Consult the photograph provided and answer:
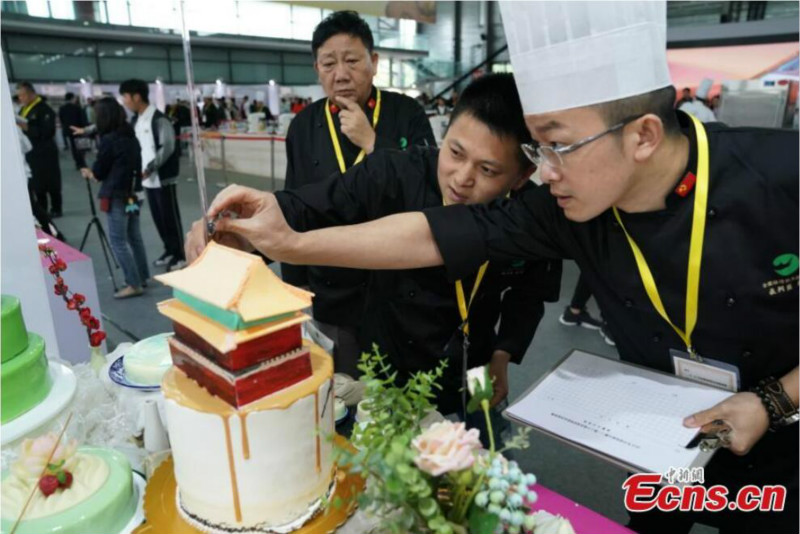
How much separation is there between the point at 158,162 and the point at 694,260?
394cm

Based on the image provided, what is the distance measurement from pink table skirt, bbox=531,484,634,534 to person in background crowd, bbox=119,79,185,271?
3.79 meters

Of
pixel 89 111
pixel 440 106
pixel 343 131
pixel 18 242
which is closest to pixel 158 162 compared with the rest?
pixel 343 131

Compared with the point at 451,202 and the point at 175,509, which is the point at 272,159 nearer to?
the point at 451,202

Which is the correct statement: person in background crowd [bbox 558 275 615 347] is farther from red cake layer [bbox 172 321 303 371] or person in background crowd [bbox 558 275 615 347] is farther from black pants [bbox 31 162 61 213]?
black pants [bbox 31 162 61 213]

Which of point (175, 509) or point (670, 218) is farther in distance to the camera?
point (670, 218)

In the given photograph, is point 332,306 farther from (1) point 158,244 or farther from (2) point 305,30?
(2) point 305,30

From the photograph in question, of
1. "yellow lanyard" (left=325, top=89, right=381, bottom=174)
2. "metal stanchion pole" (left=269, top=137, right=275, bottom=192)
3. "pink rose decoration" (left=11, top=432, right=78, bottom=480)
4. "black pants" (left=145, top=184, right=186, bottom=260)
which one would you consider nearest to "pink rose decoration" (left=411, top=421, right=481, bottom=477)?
"pink rose decoration" (left=11, top=432, right=78, bottom=480)

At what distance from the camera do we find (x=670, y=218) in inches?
37.9

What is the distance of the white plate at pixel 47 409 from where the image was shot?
0.86 meters

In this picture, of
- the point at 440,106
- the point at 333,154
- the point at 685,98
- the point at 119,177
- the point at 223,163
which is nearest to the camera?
the point at 333,154

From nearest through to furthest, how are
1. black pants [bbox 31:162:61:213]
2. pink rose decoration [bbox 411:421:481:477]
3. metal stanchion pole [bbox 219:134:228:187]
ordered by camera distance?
pink rose decoration [bbox 411:421:481:477], black pants [bbox 31:162:61:213], metal stanchion pole [bbox 219:134:228:187]

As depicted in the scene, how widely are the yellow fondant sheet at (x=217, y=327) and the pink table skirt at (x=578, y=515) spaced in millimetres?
508

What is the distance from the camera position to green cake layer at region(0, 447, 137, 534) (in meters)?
0.66

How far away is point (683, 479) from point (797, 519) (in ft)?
1.48
